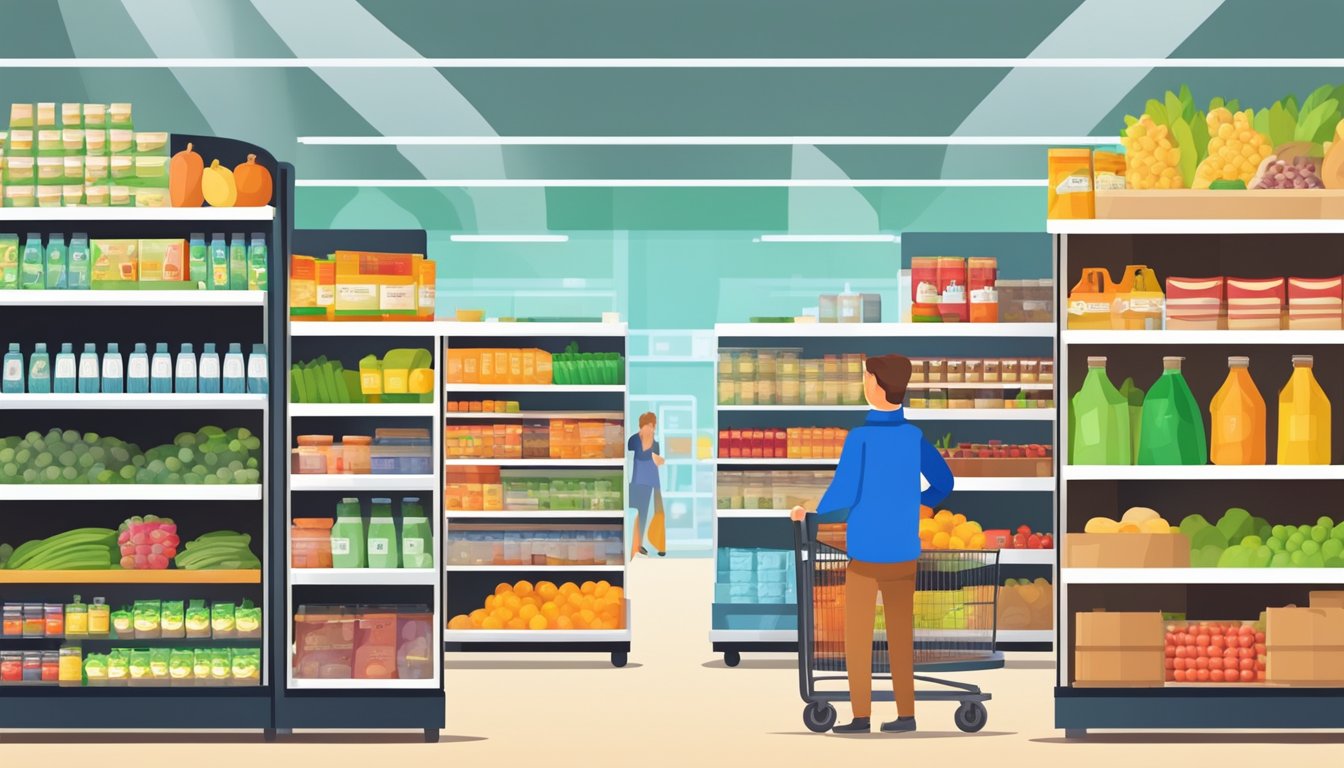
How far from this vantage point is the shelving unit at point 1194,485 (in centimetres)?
775

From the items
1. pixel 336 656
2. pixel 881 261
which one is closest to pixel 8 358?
pixel 336 656

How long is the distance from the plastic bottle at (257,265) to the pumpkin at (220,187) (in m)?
0.21

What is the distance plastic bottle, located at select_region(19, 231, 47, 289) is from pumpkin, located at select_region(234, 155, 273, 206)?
0.95 m

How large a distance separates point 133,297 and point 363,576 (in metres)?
1.60

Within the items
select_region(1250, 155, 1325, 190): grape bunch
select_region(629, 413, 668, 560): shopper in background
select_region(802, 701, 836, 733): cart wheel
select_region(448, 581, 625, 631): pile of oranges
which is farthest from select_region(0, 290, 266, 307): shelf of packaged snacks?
select_region(629, 413, 668, 560): shopper in background

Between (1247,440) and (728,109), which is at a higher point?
(728,109)

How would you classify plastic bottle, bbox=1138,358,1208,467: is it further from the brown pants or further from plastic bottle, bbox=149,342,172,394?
plastic bottle, bbox=149,342,172,394

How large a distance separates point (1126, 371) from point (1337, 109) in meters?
1.53

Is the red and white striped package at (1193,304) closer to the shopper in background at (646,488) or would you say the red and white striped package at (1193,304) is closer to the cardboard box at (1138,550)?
the cardboard box at (1138,550)

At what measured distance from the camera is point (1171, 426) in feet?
25.5

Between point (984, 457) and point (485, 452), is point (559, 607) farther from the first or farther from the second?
point (984, 457)

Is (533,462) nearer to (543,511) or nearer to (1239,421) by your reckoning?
(543,511)

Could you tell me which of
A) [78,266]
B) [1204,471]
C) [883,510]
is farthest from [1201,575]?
[78,266]

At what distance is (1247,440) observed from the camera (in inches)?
307
